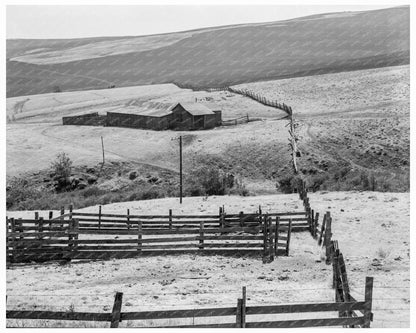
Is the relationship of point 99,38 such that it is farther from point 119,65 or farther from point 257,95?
point 257,95

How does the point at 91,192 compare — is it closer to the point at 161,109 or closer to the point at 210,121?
the point at 210,121

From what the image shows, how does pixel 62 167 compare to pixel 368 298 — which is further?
pixel 62 167

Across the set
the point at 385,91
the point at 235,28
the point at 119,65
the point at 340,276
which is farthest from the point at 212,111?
the point at 235,28

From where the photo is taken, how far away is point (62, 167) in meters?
48.7

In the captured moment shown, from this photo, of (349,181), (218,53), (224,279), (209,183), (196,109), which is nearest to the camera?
(224,279)

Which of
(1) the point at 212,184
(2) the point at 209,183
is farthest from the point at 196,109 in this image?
(1) the point at 212,184

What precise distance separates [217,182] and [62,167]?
1395 cm

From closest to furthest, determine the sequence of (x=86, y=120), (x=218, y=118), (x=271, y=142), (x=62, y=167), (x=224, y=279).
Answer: (x=224, y=279)
(x=62, y=167)
(x=271, y=142)
(x=218, y=118)
(x=86, y=120)

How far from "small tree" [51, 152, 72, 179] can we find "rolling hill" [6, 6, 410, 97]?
61110 millimetres

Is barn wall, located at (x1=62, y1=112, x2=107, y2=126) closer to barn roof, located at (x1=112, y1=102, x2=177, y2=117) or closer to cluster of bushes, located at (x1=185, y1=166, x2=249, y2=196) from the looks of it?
barn roof, located at (x1=112, y1=102, x2=177, y2=117)

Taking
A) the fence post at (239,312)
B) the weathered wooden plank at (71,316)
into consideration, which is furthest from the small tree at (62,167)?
the fence post at (239,312)

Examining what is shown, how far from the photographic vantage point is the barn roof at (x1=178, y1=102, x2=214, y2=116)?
205ft

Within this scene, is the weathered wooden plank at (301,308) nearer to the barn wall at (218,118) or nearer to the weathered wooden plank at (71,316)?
the weathered wooden plank at (71,316)

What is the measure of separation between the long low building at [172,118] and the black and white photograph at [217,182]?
17cm
